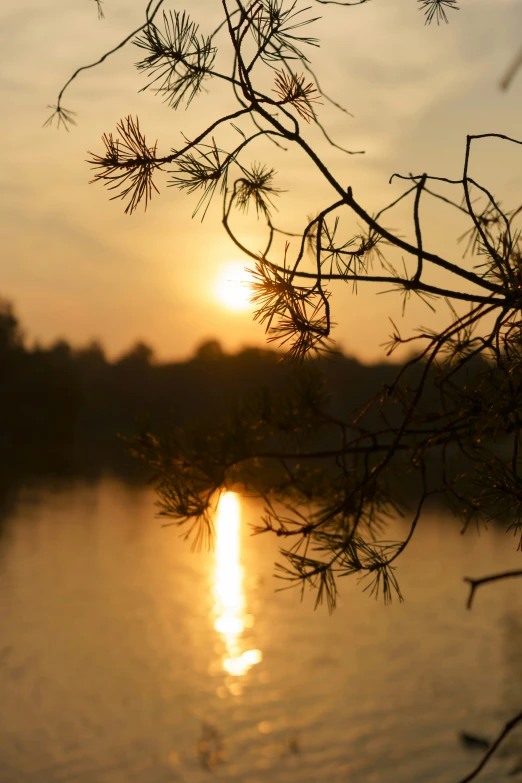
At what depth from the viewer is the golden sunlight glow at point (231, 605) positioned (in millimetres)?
9643

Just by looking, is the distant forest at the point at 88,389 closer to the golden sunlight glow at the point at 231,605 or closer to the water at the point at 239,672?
the golden sunlight glow at the point at 231,605

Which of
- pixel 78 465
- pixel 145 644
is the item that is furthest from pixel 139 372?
pixel 145 644

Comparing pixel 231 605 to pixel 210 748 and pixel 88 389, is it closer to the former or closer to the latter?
pixel 210 748

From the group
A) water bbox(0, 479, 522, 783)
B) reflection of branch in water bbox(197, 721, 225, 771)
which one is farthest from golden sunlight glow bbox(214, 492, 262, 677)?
reflection of branch in water bbox(197, 721, 225, 771)

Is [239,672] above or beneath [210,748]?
above

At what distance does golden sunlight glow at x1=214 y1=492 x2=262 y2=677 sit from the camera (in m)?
9.64

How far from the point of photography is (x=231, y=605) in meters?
11.6

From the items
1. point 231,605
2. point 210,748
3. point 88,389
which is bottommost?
point 210,748

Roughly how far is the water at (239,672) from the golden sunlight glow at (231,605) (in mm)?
36

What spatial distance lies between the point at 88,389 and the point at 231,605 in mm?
34632

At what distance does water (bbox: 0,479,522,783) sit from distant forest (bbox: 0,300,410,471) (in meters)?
18.8

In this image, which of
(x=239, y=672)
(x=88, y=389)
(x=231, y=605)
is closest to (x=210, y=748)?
(x=239, y=672)

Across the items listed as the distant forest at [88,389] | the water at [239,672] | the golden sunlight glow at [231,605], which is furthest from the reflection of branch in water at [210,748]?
the distant forest at [88,389]

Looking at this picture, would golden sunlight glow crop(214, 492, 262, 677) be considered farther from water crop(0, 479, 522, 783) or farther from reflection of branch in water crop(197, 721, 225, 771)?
reflection of branch in water crop(197, 721, 225, 771)
